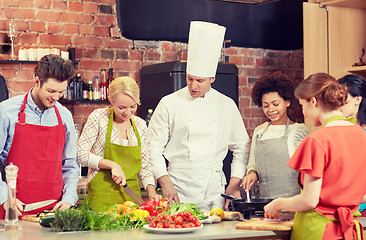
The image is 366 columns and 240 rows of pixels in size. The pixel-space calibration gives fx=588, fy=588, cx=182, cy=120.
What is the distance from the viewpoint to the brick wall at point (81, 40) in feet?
15.9

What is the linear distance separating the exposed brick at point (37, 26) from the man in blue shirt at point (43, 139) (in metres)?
1.91

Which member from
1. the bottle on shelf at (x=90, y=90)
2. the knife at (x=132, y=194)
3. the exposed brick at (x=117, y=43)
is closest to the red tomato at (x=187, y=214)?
the knife at (x=132, y=194)

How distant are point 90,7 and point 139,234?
3070 millimetres

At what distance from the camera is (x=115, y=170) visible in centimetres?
328

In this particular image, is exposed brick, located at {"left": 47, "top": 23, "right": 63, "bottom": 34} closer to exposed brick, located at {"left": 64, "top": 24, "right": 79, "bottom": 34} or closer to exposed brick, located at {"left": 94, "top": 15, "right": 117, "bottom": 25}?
exposed brick, located at {"left": 64, "top": 24, "right": 79, "bottom": 34}

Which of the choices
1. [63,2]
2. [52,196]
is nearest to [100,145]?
[52,196]

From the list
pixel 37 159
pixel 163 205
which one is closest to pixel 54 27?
pixel 37 159

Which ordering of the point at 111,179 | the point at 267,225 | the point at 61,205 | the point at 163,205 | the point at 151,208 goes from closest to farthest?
the point at 267,225
the point at 151,208
the point at 163,205
the point at 61,205
the point at 111,179

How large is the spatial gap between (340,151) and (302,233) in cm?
40

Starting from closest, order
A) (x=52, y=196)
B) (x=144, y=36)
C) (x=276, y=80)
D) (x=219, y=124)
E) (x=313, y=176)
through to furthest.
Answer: (x=313, y=176) < (x=52, y=196) < (x=276, y=80) < (x=219, y=124) < (x=144, y=36)

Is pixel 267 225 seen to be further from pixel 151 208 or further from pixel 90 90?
pixel 90 90

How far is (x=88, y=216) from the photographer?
2.57m

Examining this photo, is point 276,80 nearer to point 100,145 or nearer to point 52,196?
point 100,145

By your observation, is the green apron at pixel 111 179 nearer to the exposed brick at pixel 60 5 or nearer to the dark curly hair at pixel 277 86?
the dark curly hair at pixel 277 86
